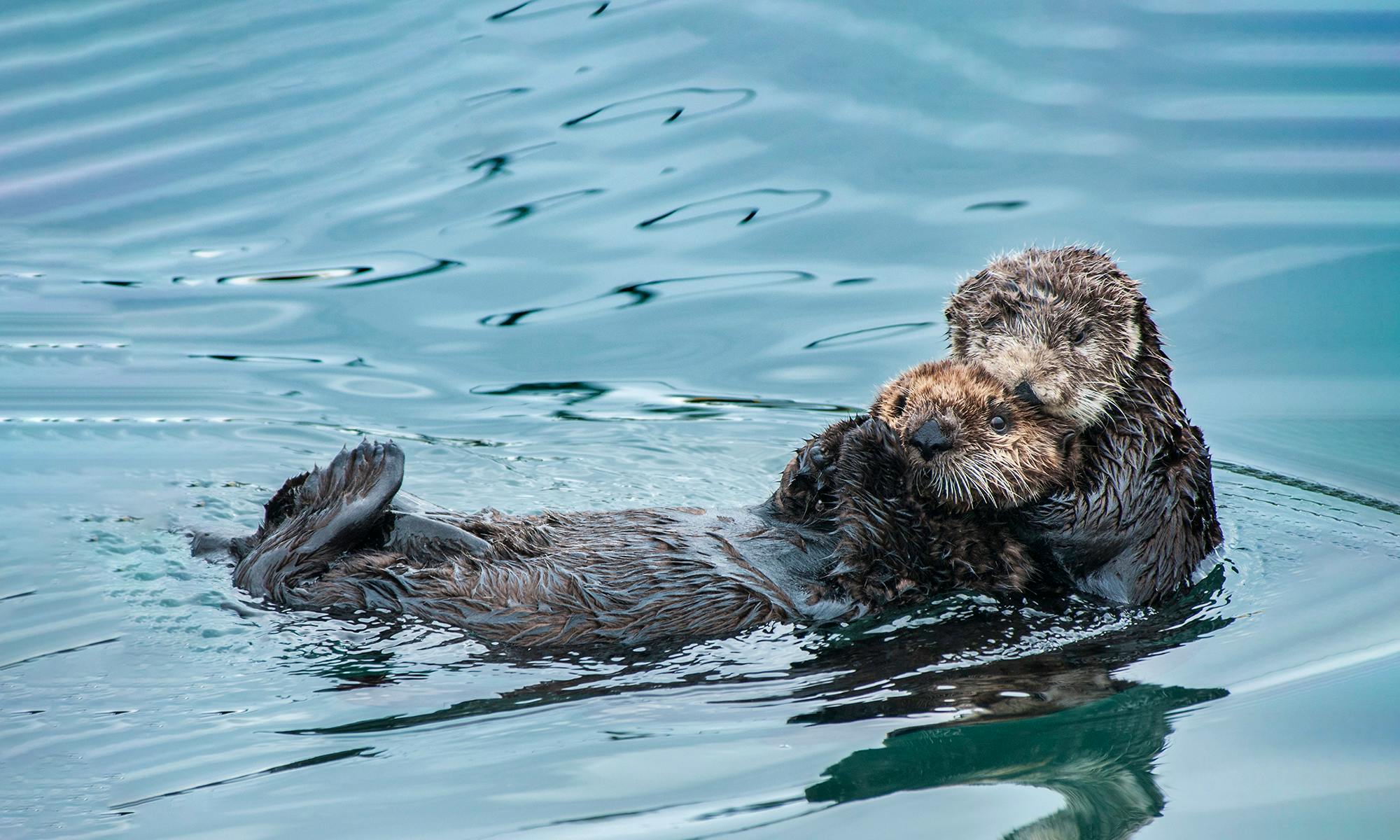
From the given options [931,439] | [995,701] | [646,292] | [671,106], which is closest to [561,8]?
[671,106]

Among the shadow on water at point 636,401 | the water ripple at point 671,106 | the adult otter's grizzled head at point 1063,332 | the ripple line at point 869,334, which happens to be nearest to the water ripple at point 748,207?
the water ripple at point 671,106

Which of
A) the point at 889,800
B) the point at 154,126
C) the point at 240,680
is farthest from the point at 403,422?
the point at 154,126

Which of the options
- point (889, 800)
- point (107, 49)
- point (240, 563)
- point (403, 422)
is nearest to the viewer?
point (889, 800)

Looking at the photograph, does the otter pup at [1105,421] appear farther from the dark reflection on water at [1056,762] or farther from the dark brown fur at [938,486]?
the dark reflection on water at [1056,762]

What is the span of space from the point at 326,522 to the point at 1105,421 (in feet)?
7.42

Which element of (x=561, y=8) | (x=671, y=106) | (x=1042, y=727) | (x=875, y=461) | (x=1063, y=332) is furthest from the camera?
(x=561, y=8)

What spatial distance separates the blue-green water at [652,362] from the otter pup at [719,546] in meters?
0.09

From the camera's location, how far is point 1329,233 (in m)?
7.30

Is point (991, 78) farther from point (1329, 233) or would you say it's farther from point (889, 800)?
point (889, 800)

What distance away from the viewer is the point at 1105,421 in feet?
13.0

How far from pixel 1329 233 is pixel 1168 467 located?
4062 mm

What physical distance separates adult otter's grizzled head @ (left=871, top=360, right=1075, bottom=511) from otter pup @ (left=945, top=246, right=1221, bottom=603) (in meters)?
0.07

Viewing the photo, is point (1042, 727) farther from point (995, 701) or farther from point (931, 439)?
point (931, 439)

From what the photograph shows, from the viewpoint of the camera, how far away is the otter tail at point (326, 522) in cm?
376
